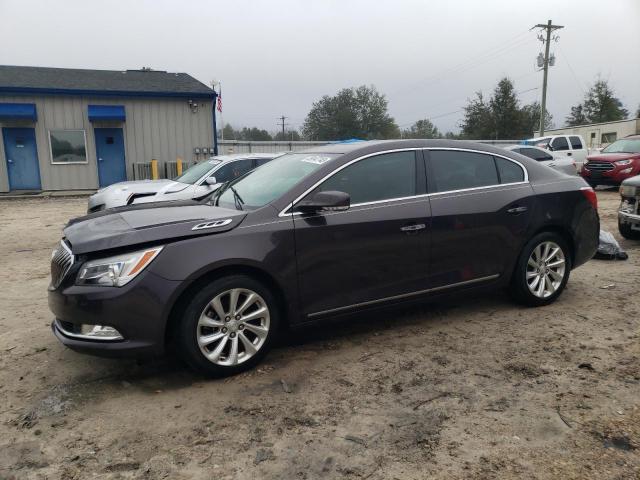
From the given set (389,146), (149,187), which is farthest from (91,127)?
(389,146)

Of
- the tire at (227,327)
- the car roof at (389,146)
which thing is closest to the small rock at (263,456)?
the tire at (227,327)

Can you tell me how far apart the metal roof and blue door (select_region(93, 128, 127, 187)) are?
4.98ft

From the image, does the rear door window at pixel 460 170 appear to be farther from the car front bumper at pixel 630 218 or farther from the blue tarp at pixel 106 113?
the blue tarp at pixel 106 113

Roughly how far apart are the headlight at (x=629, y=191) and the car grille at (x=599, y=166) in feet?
31.2

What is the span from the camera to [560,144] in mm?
19547

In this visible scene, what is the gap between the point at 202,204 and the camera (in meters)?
4.36

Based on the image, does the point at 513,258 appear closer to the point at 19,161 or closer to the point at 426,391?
the point at 426,391

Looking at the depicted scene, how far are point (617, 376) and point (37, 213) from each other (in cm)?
1413

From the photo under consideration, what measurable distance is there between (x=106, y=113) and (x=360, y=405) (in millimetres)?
18851

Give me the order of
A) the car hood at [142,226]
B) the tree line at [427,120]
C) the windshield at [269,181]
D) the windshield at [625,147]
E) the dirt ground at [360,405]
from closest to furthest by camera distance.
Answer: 1. the dirt ground at [360,405]
2. the car hood at [142,226]
3. the windshield at [269,181]
4. the windshield at [625,147]
5. the tree line at [427,120]

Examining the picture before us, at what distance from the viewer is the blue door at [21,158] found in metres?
18.7

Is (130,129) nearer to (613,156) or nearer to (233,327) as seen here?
(613,156)

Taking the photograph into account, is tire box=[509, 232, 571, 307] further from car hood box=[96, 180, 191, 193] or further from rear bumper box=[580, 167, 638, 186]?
rear bumper box=[580, 167, 638, 186]

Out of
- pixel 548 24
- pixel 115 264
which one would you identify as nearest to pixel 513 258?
pixel 115 264
